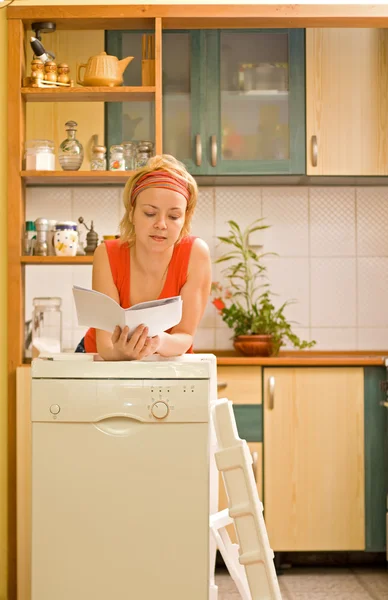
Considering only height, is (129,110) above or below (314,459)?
above

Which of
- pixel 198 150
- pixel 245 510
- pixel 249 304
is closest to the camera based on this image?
pixel 245 510

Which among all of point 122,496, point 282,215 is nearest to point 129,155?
point 282,215

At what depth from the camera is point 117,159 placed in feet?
9.46

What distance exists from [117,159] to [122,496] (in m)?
1.58

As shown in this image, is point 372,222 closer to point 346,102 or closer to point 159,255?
point 346,102

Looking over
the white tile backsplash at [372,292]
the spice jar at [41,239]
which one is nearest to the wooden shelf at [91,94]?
the spice jar at [41,239]

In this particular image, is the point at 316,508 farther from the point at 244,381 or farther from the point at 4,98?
the point at 4,98

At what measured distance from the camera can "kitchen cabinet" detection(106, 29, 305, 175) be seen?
322 cm

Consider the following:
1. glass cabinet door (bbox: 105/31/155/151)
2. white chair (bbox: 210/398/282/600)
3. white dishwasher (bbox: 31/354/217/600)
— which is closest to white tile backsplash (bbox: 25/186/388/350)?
glass cabinet door (bbox: 105/31/155/151)

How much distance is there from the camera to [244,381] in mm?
3016

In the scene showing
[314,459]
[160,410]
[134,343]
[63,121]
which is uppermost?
[63,121]

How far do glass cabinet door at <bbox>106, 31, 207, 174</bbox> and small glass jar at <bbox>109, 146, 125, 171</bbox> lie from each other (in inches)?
12.2

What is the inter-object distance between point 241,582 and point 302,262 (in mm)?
1928

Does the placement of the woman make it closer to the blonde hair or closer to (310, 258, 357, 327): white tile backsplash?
the blonde hair
